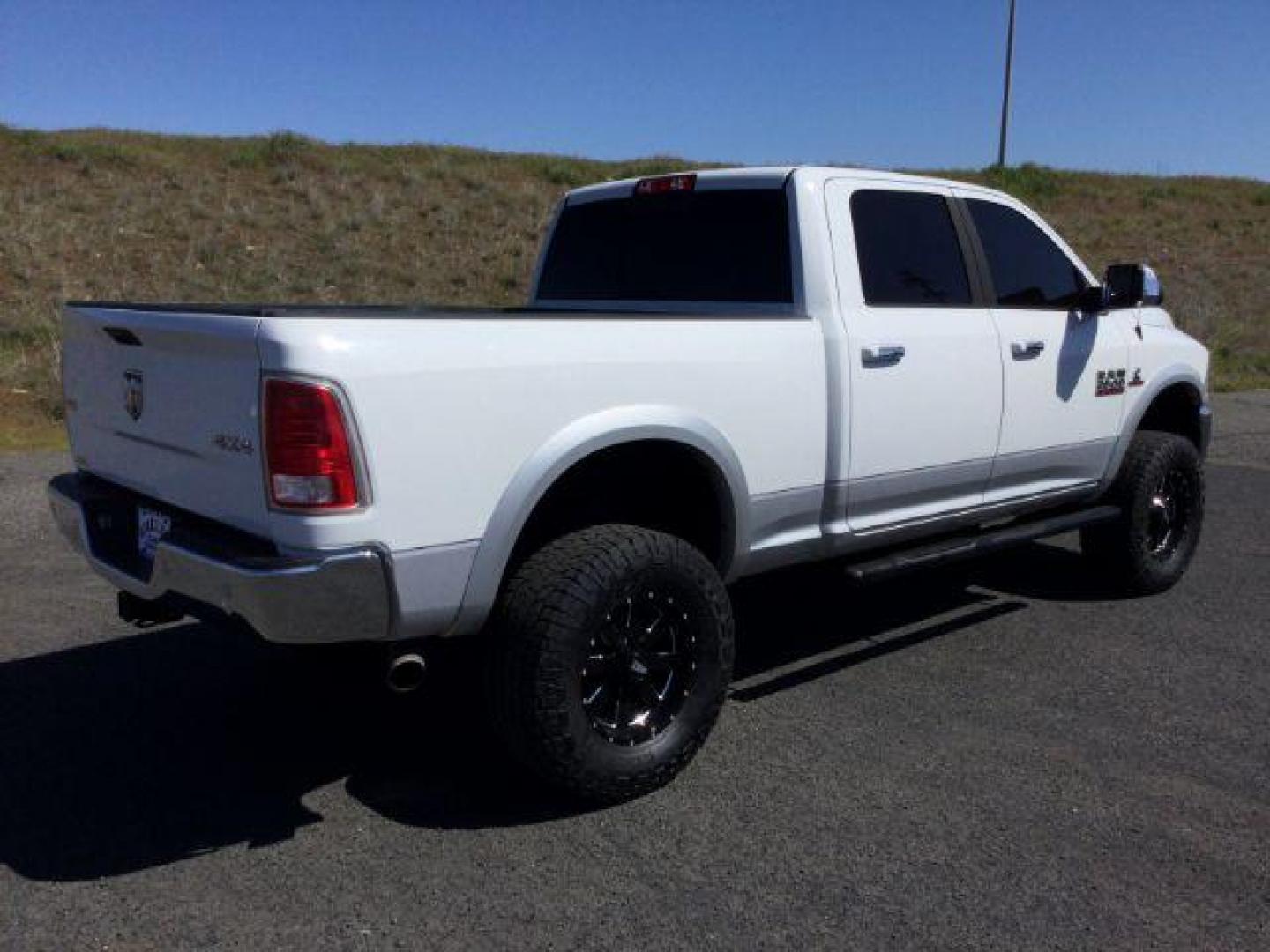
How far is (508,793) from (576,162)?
2970cm

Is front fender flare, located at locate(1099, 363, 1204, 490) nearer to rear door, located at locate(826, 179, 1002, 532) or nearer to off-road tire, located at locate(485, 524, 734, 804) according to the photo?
rear door, located at locate(826, 179, 1002, 532)

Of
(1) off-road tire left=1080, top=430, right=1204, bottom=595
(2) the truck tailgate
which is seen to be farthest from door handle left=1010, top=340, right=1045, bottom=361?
(2) the truck tailgate

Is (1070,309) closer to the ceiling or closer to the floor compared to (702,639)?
closer to the ceiling

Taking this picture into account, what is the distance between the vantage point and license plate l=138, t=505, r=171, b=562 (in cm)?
364

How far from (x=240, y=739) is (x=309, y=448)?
1623 millimetres

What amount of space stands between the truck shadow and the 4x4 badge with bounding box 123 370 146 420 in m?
0.75

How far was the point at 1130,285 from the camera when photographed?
5578mm

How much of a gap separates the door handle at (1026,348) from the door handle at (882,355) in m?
0.79

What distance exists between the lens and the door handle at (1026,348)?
202 inches

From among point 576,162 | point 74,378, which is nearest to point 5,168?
point 576,162

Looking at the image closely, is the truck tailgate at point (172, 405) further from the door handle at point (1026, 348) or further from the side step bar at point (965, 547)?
the door handle at point (1026, 348)

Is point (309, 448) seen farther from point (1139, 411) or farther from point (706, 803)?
point (1139, 411)

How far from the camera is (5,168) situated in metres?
24.6

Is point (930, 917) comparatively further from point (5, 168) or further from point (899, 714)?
point (5, 168)
